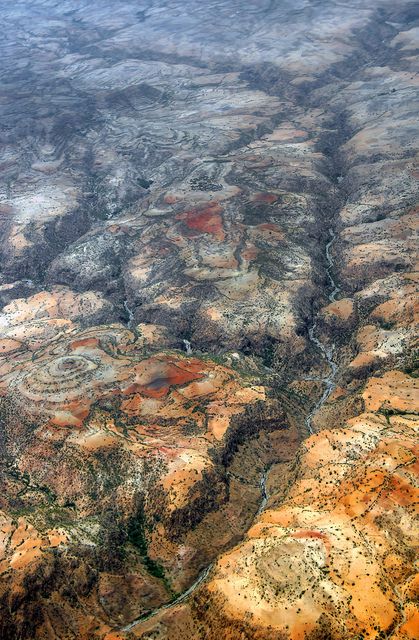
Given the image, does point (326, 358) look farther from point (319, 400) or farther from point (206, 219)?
point (206, 219)

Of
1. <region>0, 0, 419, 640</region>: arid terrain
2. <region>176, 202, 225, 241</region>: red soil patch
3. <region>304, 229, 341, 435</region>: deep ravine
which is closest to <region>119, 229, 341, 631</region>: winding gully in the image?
<region>304, 229, 341, 435</region>: deep ravine

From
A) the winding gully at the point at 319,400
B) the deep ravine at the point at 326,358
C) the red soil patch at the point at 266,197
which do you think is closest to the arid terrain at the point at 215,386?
the winding gully at the point at 319,400

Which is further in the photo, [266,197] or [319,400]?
[266,197]

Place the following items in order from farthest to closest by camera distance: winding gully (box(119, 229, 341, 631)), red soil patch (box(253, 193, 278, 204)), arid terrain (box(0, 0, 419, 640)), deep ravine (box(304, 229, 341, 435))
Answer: red soil patch (box(253, 193, 278, 204))
deep ravine (box(304, 229, 341, 435))
winding gully (box(119, 229, 341, 631))
arid terrain (box(0, 0, 419, 640))

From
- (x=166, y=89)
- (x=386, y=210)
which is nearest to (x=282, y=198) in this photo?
(x=386, y=210)

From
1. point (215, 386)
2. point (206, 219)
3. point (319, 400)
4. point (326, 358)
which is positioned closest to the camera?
point (215, 386)

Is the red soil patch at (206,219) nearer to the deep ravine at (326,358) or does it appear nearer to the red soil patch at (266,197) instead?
the red soil patch at (266,197)

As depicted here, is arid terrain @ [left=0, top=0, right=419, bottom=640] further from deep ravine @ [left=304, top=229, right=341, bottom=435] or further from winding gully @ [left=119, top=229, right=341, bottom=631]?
deep ravine @ [left=304, top=229, right=341, bottom=435]

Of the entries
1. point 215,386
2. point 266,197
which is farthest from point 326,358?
point 266,197
